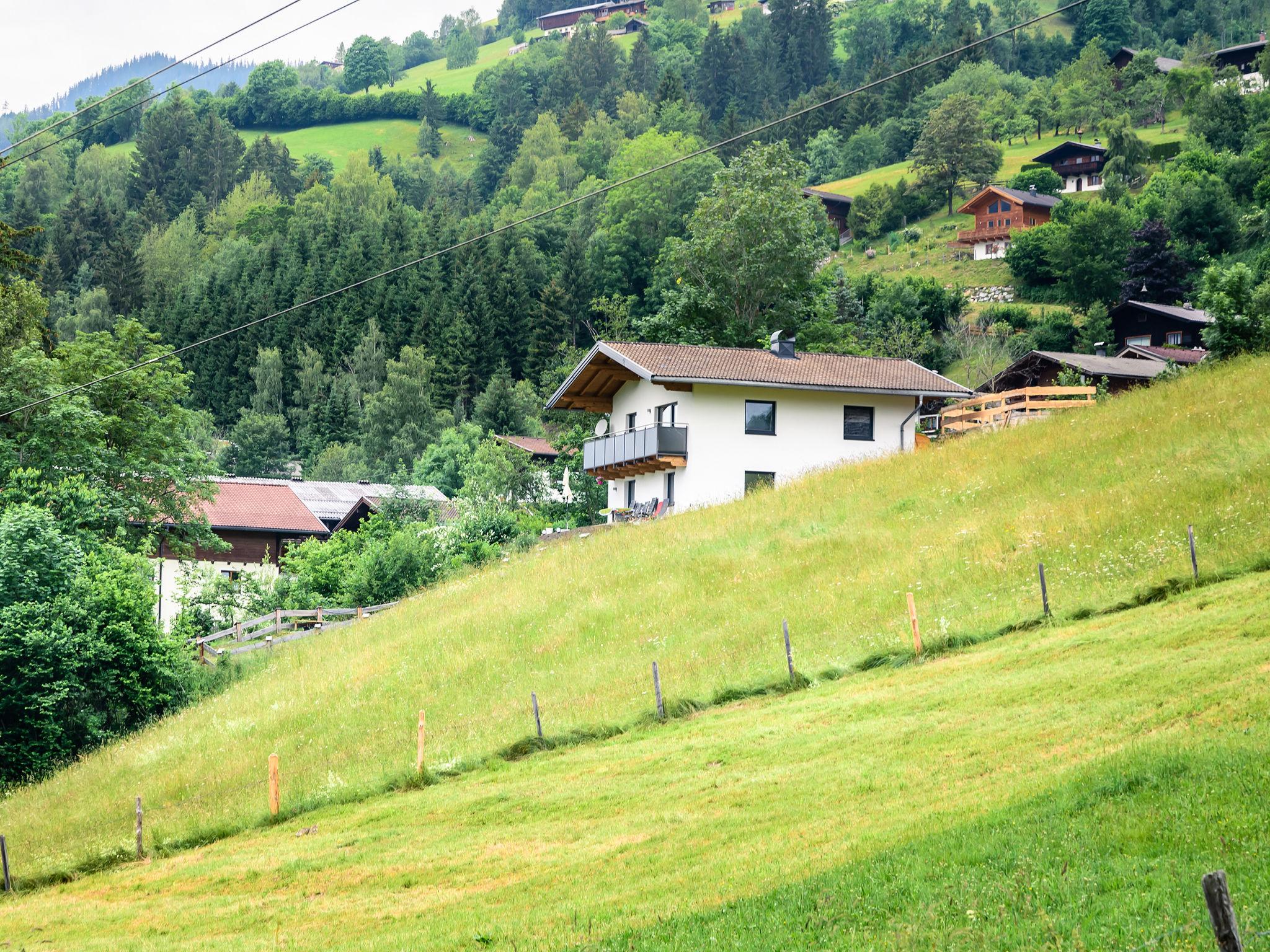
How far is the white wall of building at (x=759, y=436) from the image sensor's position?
50.6 metres

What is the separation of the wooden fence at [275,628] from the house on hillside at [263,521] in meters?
18.0

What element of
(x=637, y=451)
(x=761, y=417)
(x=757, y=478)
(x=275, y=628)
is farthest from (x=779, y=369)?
(x=275, y=628)

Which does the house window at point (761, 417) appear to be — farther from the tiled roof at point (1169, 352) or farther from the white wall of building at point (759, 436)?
the tiled roof at point (1169, 352)

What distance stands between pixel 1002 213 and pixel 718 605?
318ft

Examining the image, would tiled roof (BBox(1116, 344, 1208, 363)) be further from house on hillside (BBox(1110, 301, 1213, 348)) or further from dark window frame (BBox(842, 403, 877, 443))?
dark window frame (BBox(842, 403, 877, 443))

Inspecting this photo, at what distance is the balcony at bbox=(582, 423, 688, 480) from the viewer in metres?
50.1

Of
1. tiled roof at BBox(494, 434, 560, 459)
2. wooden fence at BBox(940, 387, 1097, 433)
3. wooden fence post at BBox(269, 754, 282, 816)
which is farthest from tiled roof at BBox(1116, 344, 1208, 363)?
wooden fence post at BBox(269, 754, 282, 816)

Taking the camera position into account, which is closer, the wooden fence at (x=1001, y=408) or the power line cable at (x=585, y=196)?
the power line cable at (x=585, y=196)

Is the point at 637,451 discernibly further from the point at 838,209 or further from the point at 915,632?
the point at 838,209

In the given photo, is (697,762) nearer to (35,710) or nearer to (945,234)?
(35,710)

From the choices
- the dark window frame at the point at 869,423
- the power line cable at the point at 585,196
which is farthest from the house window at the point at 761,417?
the power line cable at the point at 585,196

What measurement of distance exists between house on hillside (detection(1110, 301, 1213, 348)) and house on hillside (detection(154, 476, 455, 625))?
45.1 m

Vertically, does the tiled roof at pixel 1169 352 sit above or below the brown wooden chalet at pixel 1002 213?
below

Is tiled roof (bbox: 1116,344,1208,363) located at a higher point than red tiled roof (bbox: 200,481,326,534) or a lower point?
higher
